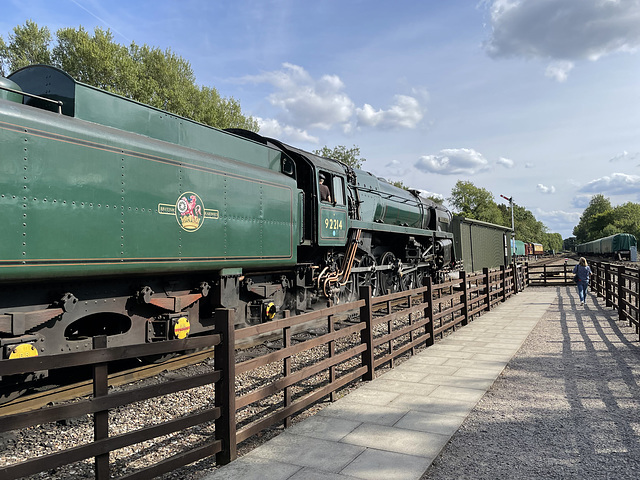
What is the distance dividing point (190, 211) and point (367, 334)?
2.72 metres

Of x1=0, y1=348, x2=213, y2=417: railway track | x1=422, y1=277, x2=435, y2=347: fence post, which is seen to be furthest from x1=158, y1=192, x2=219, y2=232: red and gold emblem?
x1=422, y1=277, x2=435, y2=347: fence post

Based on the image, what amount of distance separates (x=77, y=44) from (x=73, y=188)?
22398 millimetres

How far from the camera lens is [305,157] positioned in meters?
8.61

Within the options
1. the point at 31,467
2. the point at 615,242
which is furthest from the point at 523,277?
the point at 615,242

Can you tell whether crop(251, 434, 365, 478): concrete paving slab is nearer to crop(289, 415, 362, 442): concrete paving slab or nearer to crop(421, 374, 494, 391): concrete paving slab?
crop(289, 415, 362, 442): concrete paving slab

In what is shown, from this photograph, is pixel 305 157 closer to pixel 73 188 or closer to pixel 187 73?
pixel 73 188

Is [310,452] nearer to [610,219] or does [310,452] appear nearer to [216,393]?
[216,393]

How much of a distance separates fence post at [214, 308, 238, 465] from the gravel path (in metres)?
1.46

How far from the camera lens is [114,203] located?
479 cm

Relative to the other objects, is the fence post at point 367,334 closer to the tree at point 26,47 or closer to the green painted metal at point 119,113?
the green painted metal at point 119,113

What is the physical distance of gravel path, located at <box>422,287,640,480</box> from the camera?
129 inches

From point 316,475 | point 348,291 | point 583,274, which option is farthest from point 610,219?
point 316,475

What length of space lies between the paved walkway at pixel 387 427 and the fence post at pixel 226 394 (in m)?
0.12

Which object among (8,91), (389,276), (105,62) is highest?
(105,62)
